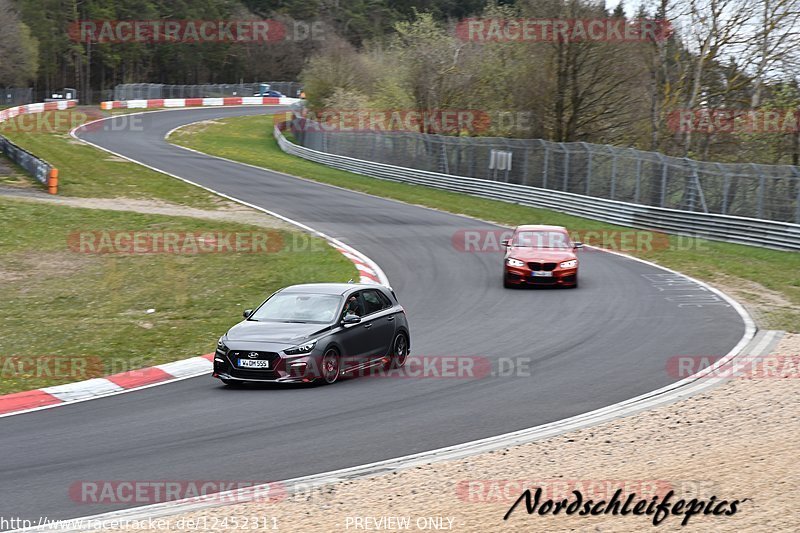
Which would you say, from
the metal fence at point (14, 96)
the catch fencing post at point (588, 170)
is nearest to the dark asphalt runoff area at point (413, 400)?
the catch fencing post at point (588, 170)

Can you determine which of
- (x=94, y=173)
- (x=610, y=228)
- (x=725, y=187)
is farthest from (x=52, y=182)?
(x=725, y=187)

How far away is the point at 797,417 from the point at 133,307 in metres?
13.9

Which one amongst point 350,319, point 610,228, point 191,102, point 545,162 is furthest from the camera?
point 191,102

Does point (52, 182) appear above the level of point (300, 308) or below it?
below

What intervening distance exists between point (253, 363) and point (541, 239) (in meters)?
12.2

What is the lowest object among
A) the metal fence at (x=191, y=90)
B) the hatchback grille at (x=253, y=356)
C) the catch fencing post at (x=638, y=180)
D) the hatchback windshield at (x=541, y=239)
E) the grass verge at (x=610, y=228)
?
the grass verge at (x=610, y=228)

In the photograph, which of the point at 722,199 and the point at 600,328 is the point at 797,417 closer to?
the point at 600,328

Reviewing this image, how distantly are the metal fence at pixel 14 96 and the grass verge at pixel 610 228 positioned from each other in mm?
24431

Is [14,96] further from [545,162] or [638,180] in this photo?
[638,180]

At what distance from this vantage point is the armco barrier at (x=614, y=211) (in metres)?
30.2

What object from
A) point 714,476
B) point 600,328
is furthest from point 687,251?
point 714,476

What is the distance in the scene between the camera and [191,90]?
9838cm

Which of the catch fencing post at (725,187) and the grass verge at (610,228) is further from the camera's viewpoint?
the catch fencing post at (725,187)

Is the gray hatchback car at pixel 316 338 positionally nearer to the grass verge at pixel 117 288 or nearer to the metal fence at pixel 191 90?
the grass verge at pixel 117 288
